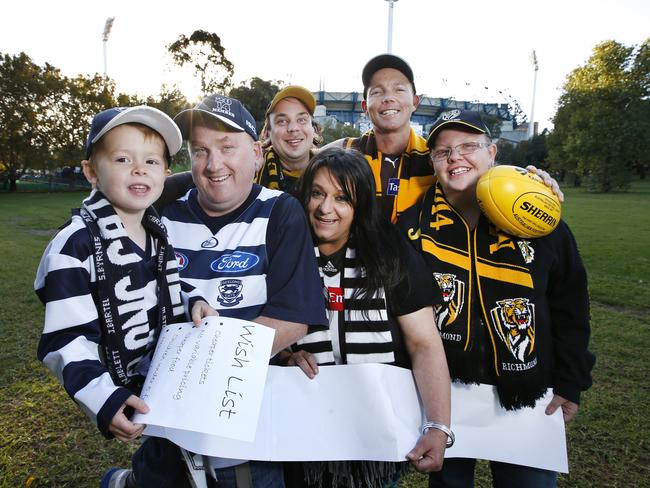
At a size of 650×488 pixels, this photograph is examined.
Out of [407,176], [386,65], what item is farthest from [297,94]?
[407,176]

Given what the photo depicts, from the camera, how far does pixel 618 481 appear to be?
11.3 feet

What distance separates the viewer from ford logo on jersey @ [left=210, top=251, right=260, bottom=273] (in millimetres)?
2115

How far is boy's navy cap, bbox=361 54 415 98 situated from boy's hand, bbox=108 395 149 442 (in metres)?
2.86

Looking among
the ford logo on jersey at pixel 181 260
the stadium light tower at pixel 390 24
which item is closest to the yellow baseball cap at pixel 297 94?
the ford logo on jersey at pixel 181 260

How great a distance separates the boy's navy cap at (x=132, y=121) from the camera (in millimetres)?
1945

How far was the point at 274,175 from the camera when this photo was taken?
3.98 meters

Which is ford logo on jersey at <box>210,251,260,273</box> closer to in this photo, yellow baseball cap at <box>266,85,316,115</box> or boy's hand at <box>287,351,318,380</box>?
boy's hand at <box>287,351,318,380</box>

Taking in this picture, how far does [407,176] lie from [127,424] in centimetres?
234

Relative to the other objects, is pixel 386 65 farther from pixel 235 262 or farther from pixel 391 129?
pixel 235 262

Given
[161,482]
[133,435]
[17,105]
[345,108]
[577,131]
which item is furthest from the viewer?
[345,108]

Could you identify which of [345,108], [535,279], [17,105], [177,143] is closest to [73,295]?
[177,143]

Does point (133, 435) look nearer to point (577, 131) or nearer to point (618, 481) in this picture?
point (618, 481)

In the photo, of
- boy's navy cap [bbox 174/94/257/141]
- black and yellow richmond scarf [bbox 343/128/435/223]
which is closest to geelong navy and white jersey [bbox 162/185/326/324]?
boy's navy cap [bbox 174/94/257/141]

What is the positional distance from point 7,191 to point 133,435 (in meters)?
42.5
